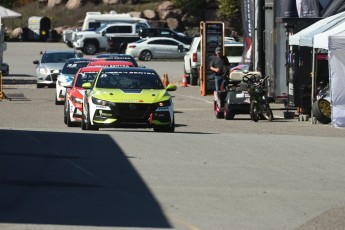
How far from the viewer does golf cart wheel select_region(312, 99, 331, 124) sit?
26812mm

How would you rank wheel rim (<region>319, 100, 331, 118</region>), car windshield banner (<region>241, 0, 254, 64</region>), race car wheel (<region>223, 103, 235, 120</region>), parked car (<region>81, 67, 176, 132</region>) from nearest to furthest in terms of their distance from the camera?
parked car (<region>81, 67, 176, 132</region>) < wheel rim (<region>319, 100, 331, 118</region>) < race car wheel (<region>223, 103, 235, 120</region>) < car windshield banner (<region>241, 0, 254, 64</region>)

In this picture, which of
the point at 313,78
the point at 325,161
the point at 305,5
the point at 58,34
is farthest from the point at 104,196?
the point at 58,34

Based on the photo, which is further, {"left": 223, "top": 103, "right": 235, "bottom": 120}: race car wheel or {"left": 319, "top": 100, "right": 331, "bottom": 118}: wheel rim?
{"left": 223, "top": 103, "right": 235, "bottom": 120}: race car wheel

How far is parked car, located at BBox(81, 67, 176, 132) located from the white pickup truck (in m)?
43.9

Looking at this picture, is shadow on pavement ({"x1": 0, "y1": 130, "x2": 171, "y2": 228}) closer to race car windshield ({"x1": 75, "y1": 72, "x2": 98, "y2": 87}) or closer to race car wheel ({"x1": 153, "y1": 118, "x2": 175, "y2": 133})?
race car wheel ({"x1": 153, "y1": 118, "x2": 175, "y2": 133})

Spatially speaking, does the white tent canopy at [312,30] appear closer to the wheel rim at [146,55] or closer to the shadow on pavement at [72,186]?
the shadow on pavement at [72,186]

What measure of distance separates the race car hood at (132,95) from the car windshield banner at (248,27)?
13898 millimetres

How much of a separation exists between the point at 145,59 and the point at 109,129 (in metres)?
40.5

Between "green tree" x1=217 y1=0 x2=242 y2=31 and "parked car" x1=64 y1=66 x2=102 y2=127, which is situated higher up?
"green tree" x1=217 y1=0 x2=242 y2=31

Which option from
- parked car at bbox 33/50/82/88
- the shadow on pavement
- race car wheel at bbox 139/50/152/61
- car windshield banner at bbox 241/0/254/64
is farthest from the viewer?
race car wheel at bbox 139/50/152/61

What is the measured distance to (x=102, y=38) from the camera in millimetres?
68125

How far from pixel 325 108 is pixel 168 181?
13.0 meters

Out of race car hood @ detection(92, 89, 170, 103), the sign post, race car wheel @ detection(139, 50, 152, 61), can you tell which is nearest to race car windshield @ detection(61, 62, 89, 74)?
the sign post

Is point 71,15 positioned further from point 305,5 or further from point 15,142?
point 15,142
